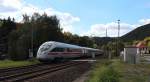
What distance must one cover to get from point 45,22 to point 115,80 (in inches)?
3077

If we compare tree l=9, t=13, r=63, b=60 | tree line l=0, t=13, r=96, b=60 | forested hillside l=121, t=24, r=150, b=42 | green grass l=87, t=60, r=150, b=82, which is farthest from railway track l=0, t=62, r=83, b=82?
forested hillside l=121, t=24, r=150, b=42

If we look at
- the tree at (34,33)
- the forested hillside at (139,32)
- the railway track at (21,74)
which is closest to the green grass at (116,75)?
the railway track at (21,74)

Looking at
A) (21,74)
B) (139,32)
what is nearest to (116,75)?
(21,74)

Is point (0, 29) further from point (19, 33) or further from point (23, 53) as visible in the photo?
point (23, 53)

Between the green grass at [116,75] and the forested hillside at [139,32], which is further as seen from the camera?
the forested hillside at [139,32]

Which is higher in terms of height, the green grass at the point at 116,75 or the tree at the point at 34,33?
the tree at the point at 34,33

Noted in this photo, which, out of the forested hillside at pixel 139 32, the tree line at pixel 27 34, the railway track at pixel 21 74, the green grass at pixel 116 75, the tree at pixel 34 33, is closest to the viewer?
the green grass at pixel 116 75

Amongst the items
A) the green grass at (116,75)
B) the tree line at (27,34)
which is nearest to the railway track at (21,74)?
the green grass at (116,75)

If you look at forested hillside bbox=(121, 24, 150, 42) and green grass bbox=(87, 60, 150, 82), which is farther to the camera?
forested hillside bbox=(121, 24, 150, 42)

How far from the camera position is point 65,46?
60719 millimetres

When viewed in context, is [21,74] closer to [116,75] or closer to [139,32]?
[116,75]

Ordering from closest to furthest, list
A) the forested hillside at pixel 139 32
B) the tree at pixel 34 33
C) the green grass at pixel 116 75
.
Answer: the green grass at pixel 116 75 < the tree at pixel 34 33 < the forested hillside at pixel 139 32

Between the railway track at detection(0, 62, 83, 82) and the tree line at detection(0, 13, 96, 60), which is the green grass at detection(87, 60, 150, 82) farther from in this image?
the tree line at detection(0, 13, 96, 60)

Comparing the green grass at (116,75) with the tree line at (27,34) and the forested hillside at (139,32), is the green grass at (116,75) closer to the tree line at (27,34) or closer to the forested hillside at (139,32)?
the tree line at (27,34)
